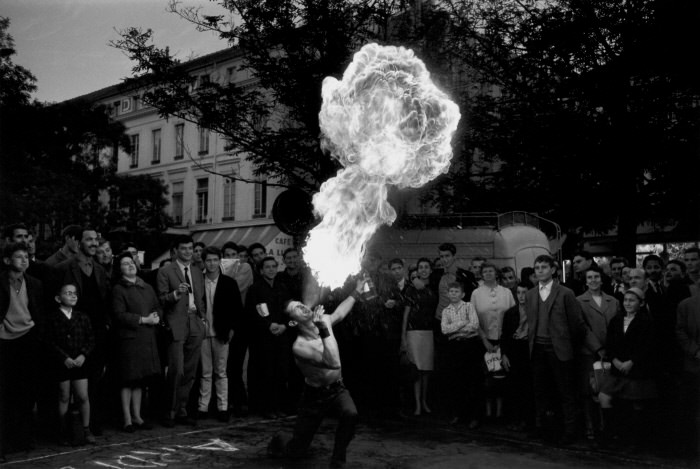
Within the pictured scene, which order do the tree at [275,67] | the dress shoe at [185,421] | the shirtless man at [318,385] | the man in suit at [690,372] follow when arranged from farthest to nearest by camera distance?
the tree at [275,67] → the dress shoe at [185,421] → the man in suit at [690,372] → the shirtless man at [318,385]

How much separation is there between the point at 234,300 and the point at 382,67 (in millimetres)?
3560

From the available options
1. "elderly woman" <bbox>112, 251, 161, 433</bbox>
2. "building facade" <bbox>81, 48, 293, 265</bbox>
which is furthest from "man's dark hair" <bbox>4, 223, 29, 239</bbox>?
"building facade" <bbox>81, 48, 293, 265</bbox>

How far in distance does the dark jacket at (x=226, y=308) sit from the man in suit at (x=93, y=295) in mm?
1396

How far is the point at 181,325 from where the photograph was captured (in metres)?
9.20

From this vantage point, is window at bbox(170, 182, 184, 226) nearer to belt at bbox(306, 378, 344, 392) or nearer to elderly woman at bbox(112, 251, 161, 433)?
elderly woman at bbox(112, 251, 161, 433)

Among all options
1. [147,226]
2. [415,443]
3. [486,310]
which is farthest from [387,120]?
[147,226]

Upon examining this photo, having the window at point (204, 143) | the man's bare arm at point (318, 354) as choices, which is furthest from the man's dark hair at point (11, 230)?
the window at point (204, 143)

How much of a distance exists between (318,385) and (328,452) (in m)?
1.12

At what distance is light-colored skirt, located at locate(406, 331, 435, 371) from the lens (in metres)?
10.0

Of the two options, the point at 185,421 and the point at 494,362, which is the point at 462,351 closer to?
the point at 494,362

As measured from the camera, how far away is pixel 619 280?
10.1m

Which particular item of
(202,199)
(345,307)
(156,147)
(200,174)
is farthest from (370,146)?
(156,147)

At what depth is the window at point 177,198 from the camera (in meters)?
46.4

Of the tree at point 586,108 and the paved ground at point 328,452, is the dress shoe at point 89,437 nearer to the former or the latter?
the paved ground at point 328,452
